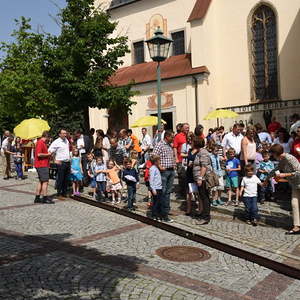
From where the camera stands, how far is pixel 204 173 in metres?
7.91

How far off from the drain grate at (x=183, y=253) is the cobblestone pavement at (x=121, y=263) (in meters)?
0.13

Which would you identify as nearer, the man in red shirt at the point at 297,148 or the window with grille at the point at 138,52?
the man in red shirt at the point at 297,148

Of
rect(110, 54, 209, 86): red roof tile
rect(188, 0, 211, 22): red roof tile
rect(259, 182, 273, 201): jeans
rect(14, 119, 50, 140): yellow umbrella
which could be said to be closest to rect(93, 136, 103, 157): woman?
rect(259, 182, 273, 201): jeans

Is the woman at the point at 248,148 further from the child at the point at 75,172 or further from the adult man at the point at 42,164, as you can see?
the adult man at the point at 42,164

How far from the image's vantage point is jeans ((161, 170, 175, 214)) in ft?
27.1

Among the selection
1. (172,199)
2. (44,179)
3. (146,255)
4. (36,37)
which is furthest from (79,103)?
(146,255)

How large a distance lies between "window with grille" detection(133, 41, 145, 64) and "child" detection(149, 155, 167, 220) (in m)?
19.1

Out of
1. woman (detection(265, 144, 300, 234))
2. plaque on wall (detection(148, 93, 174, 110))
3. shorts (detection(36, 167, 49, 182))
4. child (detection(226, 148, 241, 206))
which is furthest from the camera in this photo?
plaque on wall (detection(148, 93, 174, 110))

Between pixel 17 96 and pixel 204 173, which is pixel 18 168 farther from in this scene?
pixel 17 96

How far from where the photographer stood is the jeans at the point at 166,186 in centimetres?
826

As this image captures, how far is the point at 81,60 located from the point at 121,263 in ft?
31.9

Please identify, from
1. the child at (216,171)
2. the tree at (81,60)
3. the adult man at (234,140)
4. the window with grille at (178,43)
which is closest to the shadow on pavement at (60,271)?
the child at (216,171)

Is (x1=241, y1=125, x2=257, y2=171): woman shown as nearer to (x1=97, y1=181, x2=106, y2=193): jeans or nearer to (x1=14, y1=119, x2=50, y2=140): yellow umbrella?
(x1=97, y1=181, x2=106, y2=193): jeans

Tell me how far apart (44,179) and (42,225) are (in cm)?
238
